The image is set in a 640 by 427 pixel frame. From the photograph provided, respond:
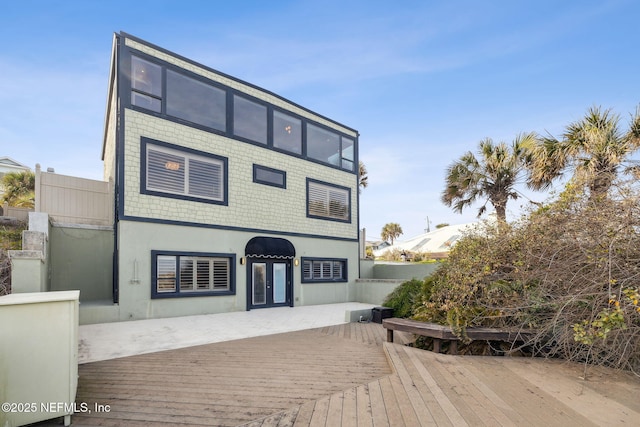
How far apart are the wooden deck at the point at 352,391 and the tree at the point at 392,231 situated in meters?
49.0

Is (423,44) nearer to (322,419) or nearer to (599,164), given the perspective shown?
(599,164)

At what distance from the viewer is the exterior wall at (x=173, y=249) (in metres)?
9.45

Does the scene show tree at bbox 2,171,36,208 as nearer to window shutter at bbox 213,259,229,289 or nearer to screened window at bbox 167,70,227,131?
screened window at bbox 167,70,227,131

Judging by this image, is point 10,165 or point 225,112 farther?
point 10,165

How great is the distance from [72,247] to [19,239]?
4.73ft

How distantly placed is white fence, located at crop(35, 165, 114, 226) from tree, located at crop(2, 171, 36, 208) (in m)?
6.35

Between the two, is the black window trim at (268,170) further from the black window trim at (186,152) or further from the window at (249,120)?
→ the black window trim at (186,152)

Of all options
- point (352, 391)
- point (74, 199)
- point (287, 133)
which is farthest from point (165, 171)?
point (352, 391)

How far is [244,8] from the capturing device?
38.2 feet

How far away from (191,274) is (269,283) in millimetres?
3067

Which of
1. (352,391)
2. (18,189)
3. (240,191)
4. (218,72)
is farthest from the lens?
(18,189)

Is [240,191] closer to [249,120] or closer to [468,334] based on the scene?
[249,120]

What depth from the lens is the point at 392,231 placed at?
53.2 m

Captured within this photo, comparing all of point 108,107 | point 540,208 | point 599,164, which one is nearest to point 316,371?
point 540,208
